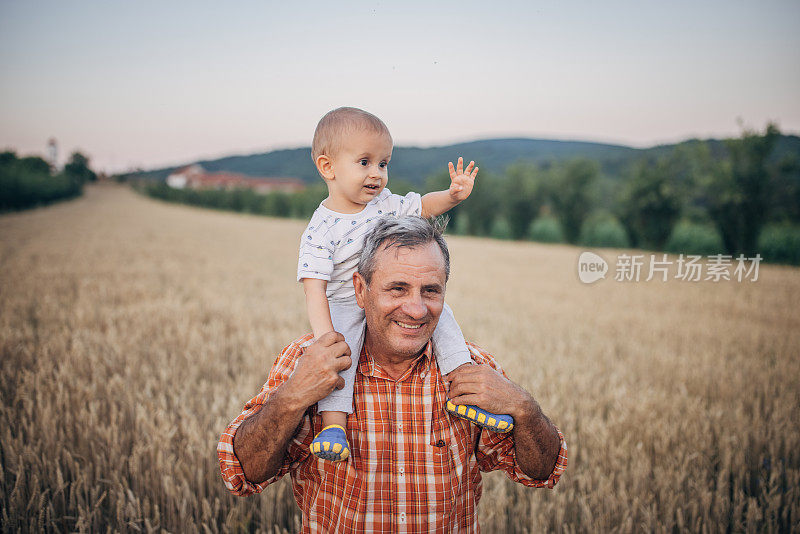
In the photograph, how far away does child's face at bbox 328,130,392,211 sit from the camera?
217 centimetres

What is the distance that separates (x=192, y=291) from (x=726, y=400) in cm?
953

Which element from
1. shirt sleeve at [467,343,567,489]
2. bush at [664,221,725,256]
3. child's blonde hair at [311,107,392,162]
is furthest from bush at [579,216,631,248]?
child's blonde hair at [311,107,392,162]

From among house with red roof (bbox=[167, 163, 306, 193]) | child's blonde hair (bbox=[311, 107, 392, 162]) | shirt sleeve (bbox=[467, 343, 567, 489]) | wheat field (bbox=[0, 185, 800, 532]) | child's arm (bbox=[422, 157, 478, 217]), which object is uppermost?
house with red roof (bbox=[167, 163, 306, 193])

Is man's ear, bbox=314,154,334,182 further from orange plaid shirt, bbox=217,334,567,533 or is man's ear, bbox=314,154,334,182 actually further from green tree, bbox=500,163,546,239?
green tree, bbox=500,163,546,239

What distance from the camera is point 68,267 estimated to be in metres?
12.0

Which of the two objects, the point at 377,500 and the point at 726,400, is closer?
the point at 377,500

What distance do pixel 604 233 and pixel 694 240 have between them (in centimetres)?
892

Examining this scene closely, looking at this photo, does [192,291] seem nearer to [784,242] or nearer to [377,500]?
[377,500]

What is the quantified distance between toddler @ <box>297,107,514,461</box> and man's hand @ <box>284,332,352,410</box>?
17 cm

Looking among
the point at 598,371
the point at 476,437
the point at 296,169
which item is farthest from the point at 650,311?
the point at 296,169

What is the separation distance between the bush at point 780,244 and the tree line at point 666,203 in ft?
0.17

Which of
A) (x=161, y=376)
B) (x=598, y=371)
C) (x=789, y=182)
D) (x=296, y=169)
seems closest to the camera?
(x=161, y=376)

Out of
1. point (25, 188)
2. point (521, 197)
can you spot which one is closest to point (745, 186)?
point (521, 197)

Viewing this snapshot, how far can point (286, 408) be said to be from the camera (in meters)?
1.81
